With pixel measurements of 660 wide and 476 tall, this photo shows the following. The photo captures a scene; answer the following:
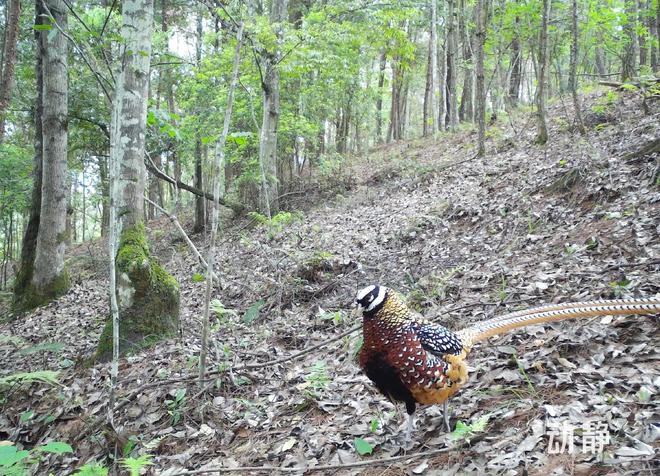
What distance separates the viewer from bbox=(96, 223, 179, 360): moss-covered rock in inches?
248

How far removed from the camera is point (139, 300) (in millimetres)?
6414

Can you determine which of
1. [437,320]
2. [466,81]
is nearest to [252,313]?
[437,320]

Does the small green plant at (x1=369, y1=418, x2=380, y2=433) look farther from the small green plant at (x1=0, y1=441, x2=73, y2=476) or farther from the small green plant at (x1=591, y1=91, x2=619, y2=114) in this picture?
the small green plant at (x1=591, y1=91, x2=619, y2=114)

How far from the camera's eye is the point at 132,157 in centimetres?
643

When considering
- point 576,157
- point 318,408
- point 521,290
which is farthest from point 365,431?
point 576,157

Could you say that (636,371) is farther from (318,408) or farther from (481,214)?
(481,214)

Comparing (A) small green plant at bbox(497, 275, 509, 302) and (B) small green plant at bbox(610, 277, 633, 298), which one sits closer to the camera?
(B) small green plant at bbox(610, 277, 633, 298)

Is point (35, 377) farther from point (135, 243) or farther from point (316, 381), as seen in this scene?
point (316, 381)

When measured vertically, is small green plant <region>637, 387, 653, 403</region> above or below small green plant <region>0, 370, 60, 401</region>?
above

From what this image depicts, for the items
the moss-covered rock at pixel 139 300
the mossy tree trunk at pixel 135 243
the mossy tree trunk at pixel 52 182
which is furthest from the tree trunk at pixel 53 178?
the moss-covered rock at pixel 139 300

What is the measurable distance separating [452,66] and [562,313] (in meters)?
20.5

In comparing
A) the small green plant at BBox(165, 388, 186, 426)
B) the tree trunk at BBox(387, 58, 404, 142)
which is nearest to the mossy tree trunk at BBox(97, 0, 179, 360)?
the small green plant at BBox(165, 388, 186, 426)
